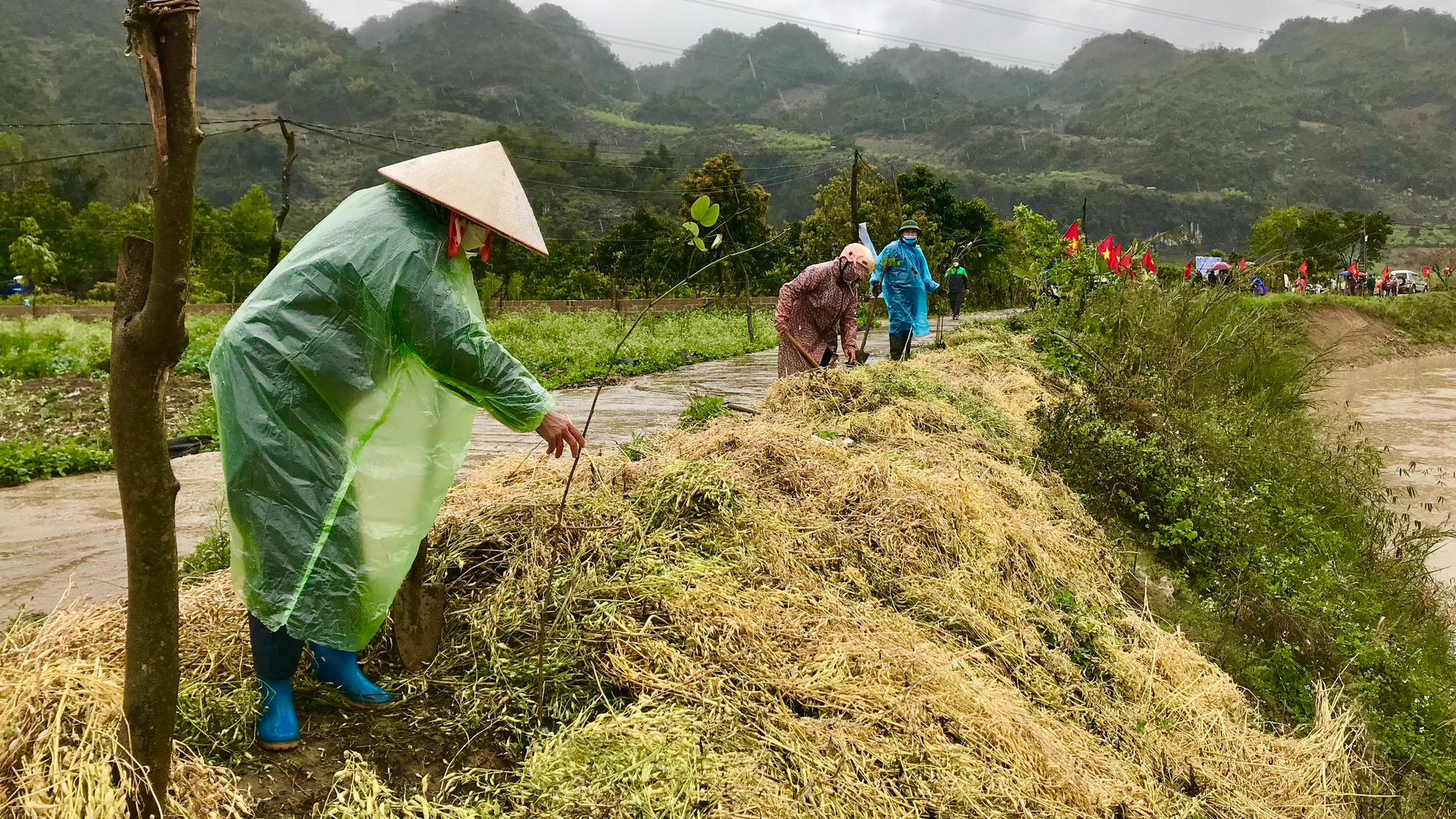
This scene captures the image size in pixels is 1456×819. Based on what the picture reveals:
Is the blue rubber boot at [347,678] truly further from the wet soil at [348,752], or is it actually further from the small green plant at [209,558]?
the small green plant at [209,558]

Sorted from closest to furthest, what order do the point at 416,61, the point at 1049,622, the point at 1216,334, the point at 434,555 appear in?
the point at 434,555 → the point at 1049,622 → the point at 1216,334 → the point at 416,61

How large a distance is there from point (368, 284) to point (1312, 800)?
3.38 meters

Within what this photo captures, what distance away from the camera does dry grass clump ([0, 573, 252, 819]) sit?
161cm

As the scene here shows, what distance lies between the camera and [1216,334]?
8.49 meters

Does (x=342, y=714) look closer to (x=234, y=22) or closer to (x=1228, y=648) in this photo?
(x=1228, y=648)

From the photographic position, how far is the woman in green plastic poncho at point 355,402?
1.98m

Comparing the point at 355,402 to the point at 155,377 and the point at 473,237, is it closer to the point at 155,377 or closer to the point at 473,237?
the point at 473,237

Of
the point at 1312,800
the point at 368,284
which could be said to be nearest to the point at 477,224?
the point at 368,284

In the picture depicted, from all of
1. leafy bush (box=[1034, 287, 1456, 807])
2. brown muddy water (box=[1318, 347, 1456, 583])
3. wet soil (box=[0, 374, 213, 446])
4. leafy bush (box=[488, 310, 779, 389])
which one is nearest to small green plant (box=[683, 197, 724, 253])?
leafy bush (box=[1034, 287, 1456, 807])

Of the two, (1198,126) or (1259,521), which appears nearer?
(1259,521)

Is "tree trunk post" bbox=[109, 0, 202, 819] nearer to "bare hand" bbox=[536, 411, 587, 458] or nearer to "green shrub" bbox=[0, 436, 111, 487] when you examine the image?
"bare hand" bbox=[536, 411, 587, 458]

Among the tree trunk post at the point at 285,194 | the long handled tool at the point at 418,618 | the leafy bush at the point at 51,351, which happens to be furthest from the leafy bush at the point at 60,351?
the long handled tool at the point at 418,618

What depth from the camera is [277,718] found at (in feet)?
6.57

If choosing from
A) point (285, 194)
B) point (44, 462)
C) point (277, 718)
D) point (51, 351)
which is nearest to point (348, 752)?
point (277, 718)
